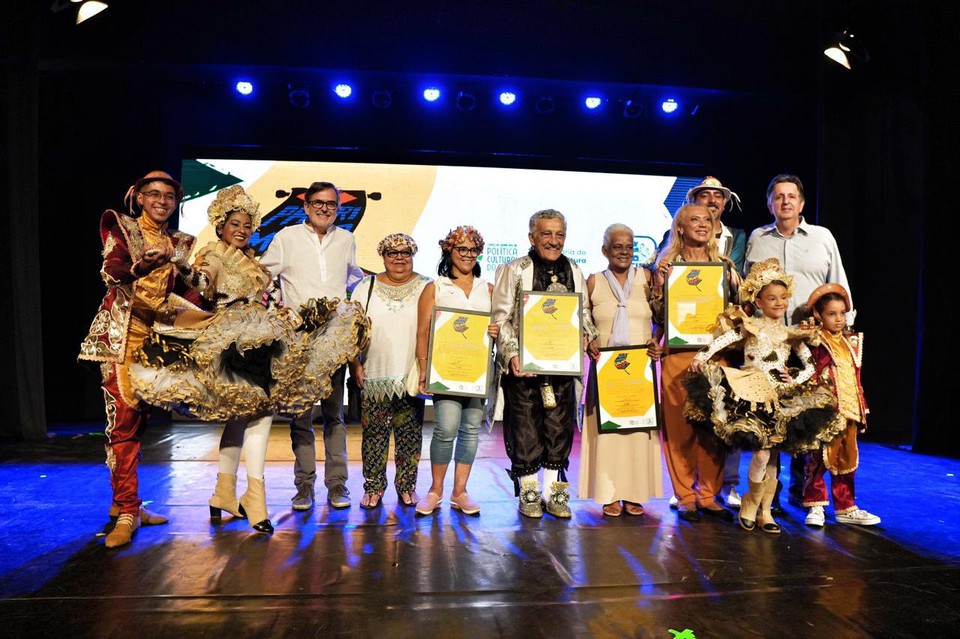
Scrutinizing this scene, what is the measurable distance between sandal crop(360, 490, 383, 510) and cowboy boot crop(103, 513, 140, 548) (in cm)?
119

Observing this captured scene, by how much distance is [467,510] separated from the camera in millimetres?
3885

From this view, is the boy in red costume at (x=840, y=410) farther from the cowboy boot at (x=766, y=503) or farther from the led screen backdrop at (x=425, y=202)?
the led screen backdrop at (x=425, y=202)

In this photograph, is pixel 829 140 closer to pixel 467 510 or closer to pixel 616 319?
pixel 616 319

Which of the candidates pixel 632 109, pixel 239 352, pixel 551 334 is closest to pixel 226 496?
pixel 239 352

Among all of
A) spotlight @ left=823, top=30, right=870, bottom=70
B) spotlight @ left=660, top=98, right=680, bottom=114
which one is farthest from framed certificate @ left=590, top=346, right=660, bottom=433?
spotlight @ left=660, top=98, right=680, bottom=114

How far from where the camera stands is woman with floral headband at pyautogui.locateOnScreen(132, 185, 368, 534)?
10.7 ft

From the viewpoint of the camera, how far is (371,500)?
13.2 feet

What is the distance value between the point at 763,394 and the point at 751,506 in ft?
2.06

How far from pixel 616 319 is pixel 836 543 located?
5.17ft

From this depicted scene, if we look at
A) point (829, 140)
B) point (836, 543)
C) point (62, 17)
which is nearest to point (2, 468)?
point (62, 17)

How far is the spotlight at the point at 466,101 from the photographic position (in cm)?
752

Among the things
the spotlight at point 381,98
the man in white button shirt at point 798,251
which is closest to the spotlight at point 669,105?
the spotlight at point 381,98

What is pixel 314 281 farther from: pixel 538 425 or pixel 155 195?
pixel 538 425

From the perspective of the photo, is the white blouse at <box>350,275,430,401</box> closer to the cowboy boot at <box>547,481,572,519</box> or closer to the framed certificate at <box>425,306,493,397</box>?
the framed certificate at <box>425,306,493,397</box>
